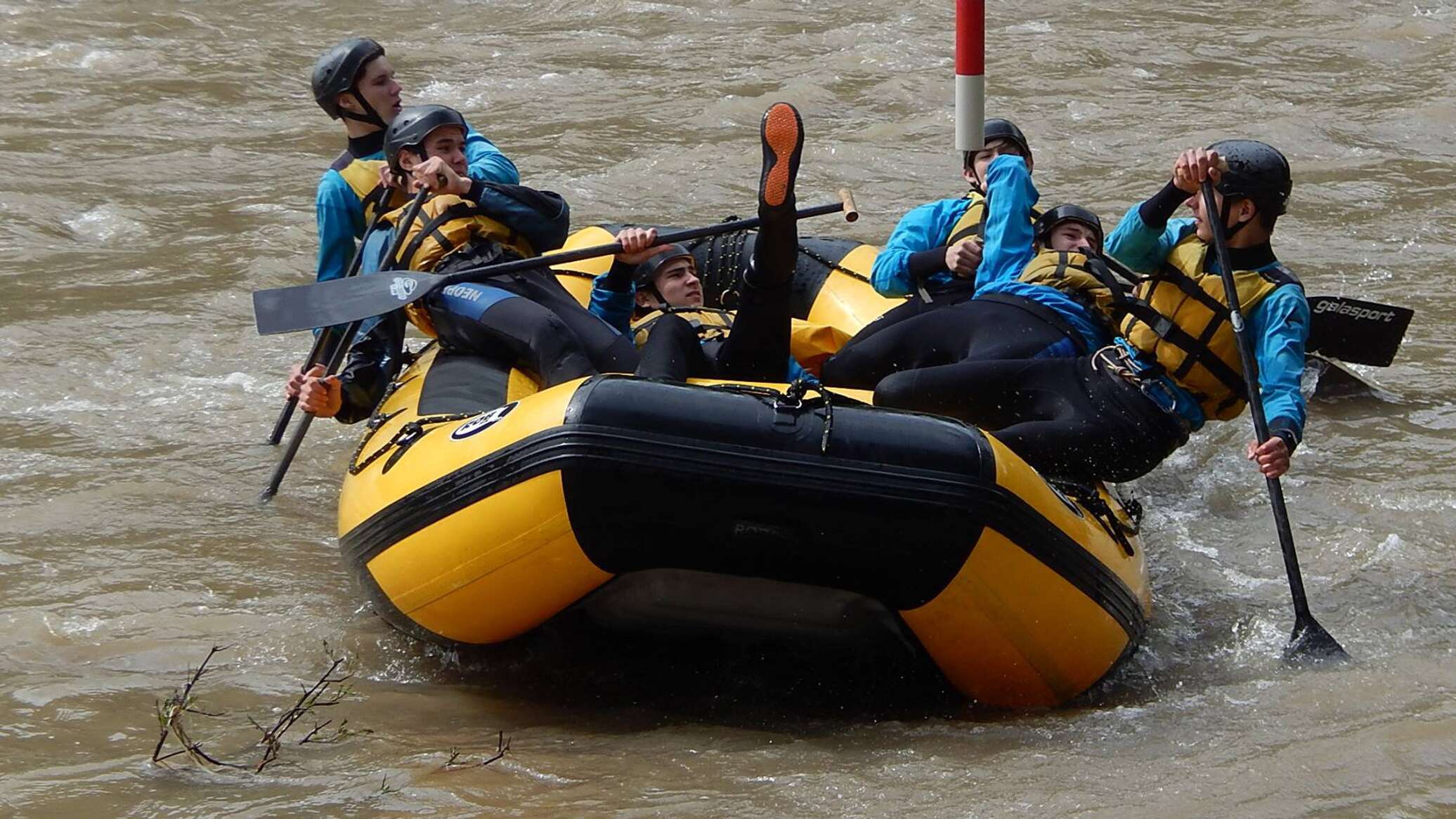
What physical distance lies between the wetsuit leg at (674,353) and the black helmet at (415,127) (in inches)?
37.8

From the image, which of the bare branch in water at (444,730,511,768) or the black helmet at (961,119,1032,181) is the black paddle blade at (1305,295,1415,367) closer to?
the black helmet at (961,119,1032,181)

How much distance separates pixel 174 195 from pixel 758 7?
4.98 metres

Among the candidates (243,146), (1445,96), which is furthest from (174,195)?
(1445,96)

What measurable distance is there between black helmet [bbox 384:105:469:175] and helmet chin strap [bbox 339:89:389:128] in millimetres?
495

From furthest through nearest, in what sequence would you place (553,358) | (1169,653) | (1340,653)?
(553,358), (1169,653), (1340,653)

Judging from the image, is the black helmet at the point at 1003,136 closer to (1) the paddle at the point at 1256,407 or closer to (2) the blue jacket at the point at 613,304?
(2) the blue jacket at the point at 613,304

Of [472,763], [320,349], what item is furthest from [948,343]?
[472,763]

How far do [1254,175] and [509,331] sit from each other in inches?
78.6

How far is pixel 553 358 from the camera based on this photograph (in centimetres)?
475

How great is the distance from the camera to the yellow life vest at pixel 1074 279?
16.5 feet

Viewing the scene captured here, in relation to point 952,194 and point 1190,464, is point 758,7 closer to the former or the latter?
point 952,194

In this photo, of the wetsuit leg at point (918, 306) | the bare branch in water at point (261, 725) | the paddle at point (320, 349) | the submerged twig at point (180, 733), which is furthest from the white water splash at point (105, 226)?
the submerged twig at point (180, 733)

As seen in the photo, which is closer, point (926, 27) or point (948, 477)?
point (948, 477)

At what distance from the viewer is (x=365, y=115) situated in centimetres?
584
